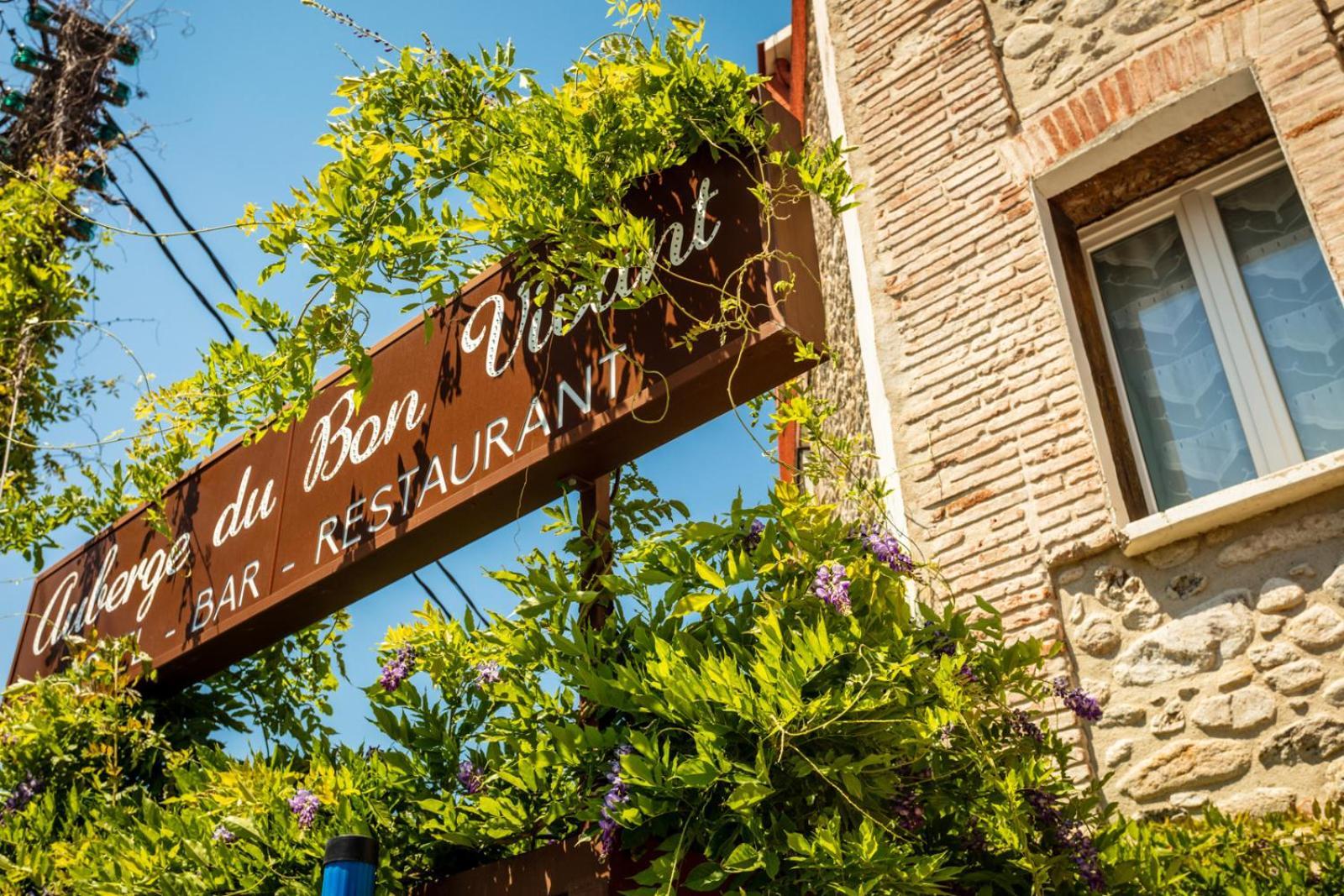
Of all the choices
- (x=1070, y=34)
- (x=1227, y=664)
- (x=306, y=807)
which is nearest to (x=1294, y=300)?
(x=1227, y=664)

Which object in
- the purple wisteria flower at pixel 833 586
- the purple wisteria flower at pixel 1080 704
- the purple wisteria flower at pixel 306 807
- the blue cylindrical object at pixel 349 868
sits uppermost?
the purple wisteria flower at pixel 833 586

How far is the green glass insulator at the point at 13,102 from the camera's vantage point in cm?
739

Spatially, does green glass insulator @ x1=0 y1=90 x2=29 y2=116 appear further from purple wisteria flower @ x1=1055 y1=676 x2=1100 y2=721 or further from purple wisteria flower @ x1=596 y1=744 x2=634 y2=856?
purple wisteria flower @ x1=1055 y1=676 x2=1100 y2=721

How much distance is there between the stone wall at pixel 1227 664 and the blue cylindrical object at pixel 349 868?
231 centimetres

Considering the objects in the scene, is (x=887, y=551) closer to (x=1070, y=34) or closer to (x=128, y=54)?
(x=1070, y=34)

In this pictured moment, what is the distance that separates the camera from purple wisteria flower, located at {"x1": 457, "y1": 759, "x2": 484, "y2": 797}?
2.23 metres

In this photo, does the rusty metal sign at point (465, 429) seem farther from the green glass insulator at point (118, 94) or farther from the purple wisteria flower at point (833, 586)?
the green glass insulator at point (118, 94)

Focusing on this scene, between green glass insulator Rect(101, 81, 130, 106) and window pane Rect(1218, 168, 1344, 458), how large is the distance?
7.12 meters

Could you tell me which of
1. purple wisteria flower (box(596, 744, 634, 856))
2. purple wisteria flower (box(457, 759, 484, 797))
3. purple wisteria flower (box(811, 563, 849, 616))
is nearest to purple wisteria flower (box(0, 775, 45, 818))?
purple wisteria flower (box(457, 759, 484, 797))

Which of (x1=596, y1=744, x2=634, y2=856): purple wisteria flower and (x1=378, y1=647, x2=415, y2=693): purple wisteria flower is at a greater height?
(x1=378, y1=647, x2=415, y2=693): purple wisteria flower

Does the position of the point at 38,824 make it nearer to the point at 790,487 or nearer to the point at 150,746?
the point at 150,746

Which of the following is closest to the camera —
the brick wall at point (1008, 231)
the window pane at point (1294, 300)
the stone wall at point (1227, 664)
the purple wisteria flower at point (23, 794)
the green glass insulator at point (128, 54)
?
the stone wall at point (1227, 664)

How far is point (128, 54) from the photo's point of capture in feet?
25.6

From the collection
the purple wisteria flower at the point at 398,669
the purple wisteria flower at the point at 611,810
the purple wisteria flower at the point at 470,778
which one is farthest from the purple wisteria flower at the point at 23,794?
the purple wisteria flower at the point at 611,810
